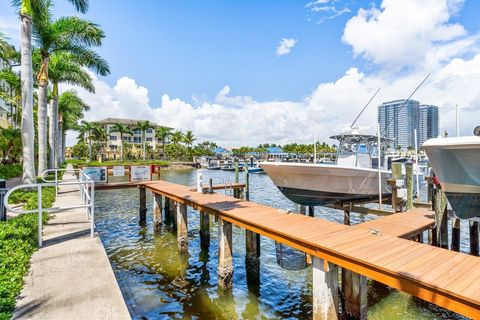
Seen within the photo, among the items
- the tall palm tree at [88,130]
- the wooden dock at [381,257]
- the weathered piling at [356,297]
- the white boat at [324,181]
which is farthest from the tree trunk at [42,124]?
the tall palm tree at [88,130]

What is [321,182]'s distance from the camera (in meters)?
11.4

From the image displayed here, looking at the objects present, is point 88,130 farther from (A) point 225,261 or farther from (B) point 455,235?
(B) point 455,235

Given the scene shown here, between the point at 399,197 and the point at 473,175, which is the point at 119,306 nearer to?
the point at 473,175

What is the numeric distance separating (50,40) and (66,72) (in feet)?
24.1

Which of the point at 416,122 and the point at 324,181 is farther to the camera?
the point at 416,122

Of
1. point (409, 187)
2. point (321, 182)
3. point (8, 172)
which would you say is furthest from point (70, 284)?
point (8, 172)

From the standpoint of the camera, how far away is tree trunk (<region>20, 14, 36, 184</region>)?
1279cm

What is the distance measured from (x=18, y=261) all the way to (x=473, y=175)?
10.0 meters

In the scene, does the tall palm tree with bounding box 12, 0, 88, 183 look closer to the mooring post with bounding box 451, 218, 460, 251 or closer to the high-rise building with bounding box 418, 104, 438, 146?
the mooring post with bounding box 451, 218, 460, 251

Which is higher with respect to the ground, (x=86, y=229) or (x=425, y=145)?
(x=425, y=145)

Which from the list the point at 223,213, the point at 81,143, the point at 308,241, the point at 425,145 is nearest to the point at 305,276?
the point at 223,213

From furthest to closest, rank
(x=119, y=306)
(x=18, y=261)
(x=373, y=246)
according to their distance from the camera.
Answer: (x=373, y=246) → (x=18, y=261) → (x=119, y=306)

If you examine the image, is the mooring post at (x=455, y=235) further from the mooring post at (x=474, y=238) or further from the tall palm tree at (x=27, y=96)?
the tall palm tree at (x=27, y=96)

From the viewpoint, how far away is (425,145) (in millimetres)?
7609
